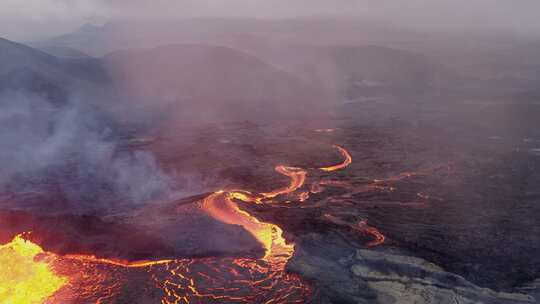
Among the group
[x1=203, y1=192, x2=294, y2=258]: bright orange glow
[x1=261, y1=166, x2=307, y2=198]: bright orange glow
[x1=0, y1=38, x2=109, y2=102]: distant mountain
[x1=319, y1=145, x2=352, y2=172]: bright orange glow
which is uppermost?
[x1=0, y1=38, x2=109, y2=102]: distant mountain

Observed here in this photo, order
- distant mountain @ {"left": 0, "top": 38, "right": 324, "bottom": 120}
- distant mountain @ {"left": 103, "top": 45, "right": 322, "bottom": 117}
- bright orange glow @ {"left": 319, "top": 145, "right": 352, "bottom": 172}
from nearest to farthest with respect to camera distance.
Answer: bright orange glow @ {"left": 319, "top": 145, "right": 352, "bottom": 172} → distant mountain @ {"left": 0, "top": 38, "right": 324, "bottom": 120} → distant mountain @ {"left": 103, "top": 45, "right": 322, "bottom": 117}

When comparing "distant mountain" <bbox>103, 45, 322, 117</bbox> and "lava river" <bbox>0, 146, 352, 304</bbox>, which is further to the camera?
"distant mountain" <bbox>103, 45, 322, 117</bbox>

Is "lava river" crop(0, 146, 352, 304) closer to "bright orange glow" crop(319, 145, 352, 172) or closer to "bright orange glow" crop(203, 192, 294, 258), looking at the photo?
"bright orange glow" crop(203, 192, 294, 258)

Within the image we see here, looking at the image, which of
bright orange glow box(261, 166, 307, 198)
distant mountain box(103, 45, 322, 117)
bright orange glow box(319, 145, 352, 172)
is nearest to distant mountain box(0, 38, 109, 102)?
distant mountain box(103, 45, 322, 117)

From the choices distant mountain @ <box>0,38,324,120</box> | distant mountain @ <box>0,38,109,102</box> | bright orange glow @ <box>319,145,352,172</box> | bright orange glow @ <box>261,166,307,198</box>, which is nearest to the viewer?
bright orange glow @ <box>261,166,307,198</box>

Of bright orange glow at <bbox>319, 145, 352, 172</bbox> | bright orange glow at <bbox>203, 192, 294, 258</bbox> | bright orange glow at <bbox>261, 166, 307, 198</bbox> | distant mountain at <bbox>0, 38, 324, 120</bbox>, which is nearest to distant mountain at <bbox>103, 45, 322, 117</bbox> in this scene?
distant mountain at <bbox>0, 38, 324, 120</bbox>

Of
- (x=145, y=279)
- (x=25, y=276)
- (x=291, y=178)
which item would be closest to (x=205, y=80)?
(x=291, y=178)

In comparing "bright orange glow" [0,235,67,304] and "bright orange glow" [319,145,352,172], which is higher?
"bright orange glow" [0,235,67,304]

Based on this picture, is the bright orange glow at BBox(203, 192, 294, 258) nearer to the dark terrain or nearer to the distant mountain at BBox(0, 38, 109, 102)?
the dark terrain
